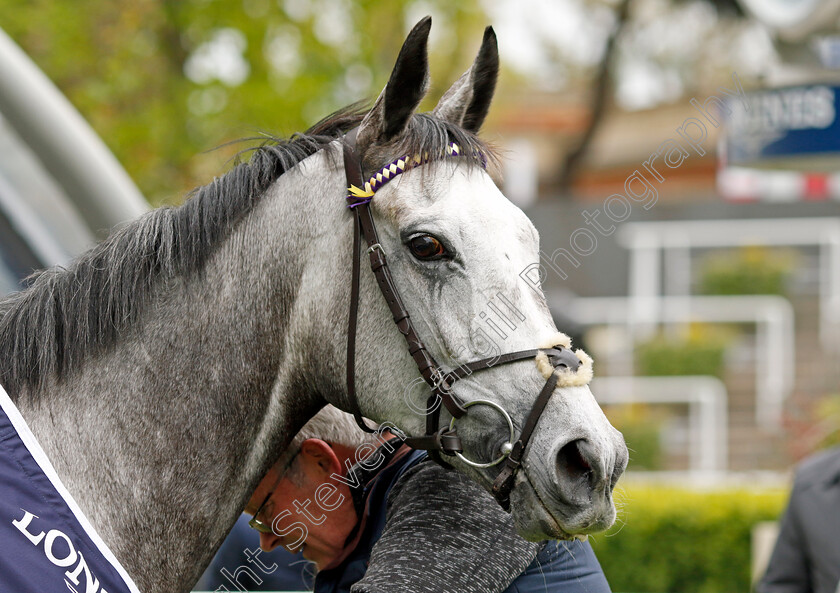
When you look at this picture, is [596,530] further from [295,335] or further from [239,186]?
[239,186]

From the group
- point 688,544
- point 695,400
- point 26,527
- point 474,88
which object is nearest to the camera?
point 26,527

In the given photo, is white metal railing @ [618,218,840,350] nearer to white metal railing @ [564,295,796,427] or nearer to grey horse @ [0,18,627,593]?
white metal railing @ [564,295,796,427]

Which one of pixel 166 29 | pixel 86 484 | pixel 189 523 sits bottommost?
pixel 189 523

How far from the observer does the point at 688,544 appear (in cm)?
833

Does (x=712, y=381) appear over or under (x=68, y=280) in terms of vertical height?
under

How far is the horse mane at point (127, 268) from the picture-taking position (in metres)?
2.29

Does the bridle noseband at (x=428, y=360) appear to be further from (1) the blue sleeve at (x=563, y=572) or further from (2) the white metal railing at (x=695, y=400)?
(2) the white metal railing at (x=695, y=400)

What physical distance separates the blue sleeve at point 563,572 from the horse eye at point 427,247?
2.57 feet

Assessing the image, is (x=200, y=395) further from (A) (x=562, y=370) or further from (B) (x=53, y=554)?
(A) (x=562, y=370)

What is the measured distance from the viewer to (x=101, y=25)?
8984mm

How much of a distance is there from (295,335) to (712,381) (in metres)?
12.7

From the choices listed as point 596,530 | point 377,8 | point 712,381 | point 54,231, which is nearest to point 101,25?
point 377,8

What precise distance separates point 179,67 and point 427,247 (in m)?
7.35

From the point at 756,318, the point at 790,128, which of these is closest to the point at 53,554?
the point at 790,128
